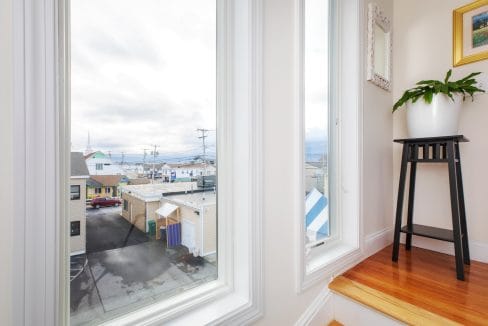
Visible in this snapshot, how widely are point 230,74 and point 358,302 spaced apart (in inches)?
51.6

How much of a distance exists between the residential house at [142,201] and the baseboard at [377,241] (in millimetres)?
1435

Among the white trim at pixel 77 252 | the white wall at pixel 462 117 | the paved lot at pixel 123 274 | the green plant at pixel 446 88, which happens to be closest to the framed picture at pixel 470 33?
the white wall at pixel 462 117

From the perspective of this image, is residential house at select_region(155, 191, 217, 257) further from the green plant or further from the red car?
the green plant

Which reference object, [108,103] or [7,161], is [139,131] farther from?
[7,161]

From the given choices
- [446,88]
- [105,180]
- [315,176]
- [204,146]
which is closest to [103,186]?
[105,180]

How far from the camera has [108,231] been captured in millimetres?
812

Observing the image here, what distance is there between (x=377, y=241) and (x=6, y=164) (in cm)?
205

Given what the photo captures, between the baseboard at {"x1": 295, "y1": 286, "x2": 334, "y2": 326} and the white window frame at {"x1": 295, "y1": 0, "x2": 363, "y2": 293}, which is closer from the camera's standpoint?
the baseboard at {"x1": 295, "y1": 286, "x2": 334, "y2": 326}

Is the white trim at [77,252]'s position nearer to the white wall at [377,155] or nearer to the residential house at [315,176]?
the residential house at [315,176]

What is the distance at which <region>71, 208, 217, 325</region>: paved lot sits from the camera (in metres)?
0.75

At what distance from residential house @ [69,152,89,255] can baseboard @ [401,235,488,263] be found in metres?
2.23

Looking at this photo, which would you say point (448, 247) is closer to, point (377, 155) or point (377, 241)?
point (377, 241)

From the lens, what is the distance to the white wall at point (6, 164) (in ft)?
1.72

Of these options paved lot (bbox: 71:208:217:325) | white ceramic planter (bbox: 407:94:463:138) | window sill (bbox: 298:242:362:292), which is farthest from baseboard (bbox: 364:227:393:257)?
paved lot (bbox: 71:208:217:325)
